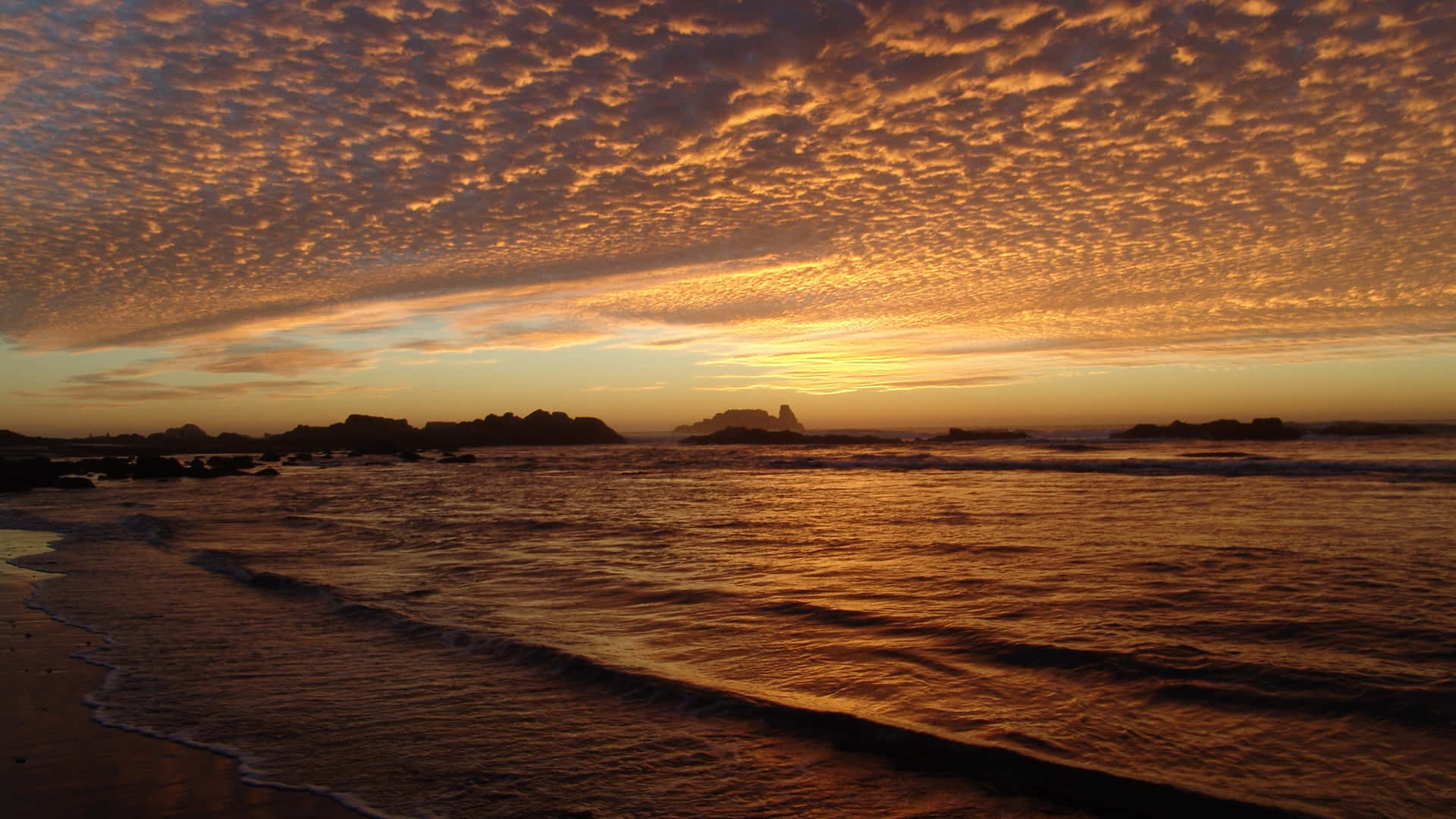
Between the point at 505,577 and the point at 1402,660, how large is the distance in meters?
12.2

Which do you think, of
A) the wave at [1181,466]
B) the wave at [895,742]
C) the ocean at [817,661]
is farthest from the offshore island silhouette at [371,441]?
the wave at [895,742]

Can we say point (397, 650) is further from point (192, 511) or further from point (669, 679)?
point (192, 511)

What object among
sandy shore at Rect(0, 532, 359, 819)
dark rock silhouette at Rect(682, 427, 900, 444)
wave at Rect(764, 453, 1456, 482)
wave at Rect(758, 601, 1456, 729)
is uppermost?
dark rock silhouette at Rect(682, 427, 900, 444)

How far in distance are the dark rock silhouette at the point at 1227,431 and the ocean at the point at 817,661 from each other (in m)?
49.7

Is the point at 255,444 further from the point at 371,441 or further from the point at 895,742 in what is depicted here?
the point at 895,742

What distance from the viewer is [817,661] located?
27.8 feet

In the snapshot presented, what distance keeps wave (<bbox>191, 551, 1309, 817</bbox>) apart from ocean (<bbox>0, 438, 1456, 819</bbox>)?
0.03 meters

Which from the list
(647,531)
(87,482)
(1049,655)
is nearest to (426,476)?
(87,482)

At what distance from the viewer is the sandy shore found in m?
5.37

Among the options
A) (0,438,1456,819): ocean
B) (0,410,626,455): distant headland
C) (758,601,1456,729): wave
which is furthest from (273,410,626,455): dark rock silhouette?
(758,601,1456,729): wave

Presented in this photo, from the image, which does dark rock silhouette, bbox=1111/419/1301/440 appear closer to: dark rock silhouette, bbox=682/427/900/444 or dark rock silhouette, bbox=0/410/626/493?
dark rock silhouette, bbox=682/427/900/444

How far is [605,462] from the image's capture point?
61.7 metres

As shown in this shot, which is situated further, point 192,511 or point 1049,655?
point 192,511

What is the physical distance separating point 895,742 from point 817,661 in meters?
2.20
